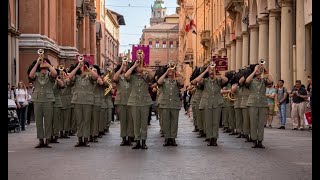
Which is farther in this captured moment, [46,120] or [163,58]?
[163,58]

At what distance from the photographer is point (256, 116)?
15547 millimetres

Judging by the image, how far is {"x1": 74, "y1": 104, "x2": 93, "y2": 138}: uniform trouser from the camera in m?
15.7

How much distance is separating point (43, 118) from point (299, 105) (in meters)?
11.4

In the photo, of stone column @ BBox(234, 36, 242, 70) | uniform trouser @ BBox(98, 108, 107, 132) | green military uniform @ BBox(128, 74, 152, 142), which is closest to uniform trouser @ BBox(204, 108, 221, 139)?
green military uniform @ BBox(128, 74, 152, 142)

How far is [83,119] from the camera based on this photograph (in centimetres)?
1578

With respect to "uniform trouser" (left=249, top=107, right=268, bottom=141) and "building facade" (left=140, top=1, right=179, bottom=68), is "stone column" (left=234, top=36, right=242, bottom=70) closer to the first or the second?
"uniform trouser" (left=249, top=107, right=268, bottom=141)

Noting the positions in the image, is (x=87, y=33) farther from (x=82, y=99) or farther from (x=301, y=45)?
(x=82, y=99)

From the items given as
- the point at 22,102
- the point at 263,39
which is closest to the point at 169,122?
the point at 22,102

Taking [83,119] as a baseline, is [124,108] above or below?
above

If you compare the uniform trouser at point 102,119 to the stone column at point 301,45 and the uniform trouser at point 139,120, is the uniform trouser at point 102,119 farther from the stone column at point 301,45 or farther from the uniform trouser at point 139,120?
the stone column at point 301,45

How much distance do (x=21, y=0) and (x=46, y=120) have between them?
17833 millimetres

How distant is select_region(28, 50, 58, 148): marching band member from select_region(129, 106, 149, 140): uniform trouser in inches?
78.2
